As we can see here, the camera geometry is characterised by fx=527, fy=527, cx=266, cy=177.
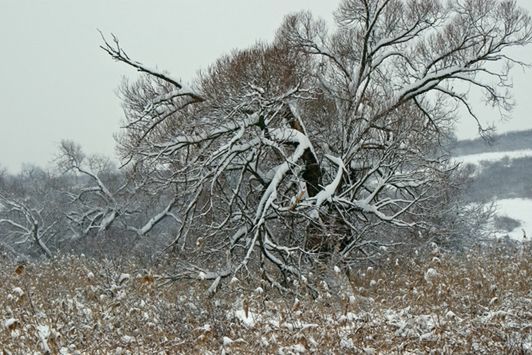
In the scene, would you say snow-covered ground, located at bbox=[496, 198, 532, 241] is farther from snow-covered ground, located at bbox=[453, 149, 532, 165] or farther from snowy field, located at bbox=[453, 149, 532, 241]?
snow-covered ground, located at bbox=[453, 149, 532, 165]

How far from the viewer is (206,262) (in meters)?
11.5

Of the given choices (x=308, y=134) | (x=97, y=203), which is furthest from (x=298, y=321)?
(x=97, y=203)

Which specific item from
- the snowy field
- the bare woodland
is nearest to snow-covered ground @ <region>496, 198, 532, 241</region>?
the snowy field

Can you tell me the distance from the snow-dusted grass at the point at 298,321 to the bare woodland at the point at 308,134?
323 centimetres

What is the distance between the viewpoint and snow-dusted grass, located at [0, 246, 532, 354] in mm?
4695

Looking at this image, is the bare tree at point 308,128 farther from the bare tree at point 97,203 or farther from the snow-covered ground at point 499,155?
the snow-covered ground at point 499,155

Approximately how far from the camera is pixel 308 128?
46.2ft

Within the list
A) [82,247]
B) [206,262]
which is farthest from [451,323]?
[82,247]

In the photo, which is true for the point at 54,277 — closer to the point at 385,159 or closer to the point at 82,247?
the point at 385,159

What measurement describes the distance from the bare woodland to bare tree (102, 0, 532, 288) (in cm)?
4

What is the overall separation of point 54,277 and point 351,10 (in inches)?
404

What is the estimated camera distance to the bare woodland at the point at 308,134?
10961 millimetres

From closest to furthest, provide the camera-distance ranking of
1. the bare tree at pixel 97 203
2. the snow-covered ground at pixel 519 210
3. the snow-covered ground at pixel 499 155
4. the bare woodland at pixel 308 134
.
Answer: the bare woodland at pixel 308 134, the bare tree at pixel 97 203, the snow-covered ground at pixel 519 210, the snow-covered ground at pixel 499 155

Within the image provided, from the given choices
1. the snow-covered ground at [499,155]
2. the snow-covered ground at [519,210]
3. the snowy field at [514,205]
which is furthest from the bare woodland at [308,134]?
the snow-covered ground at [499,155]
